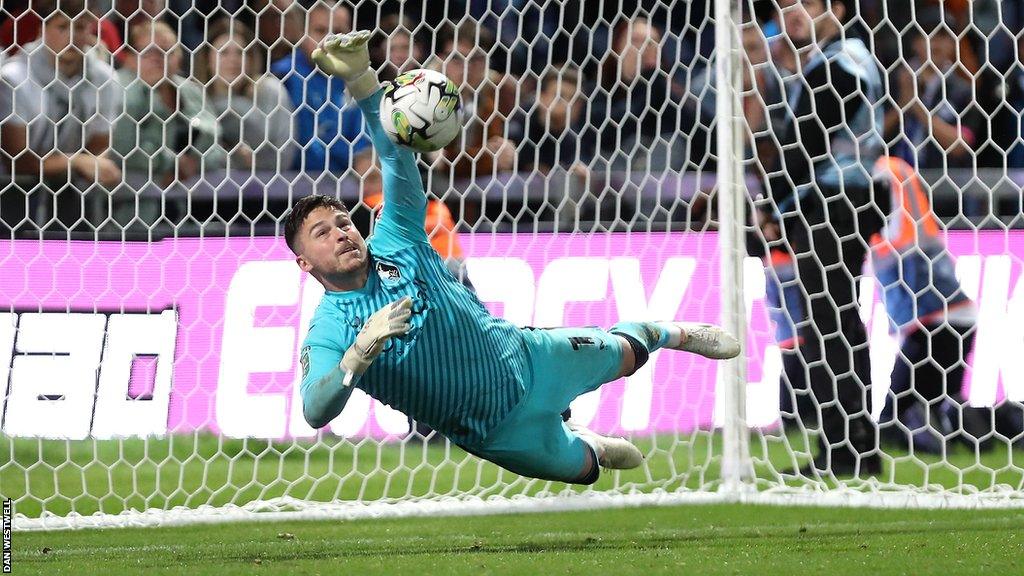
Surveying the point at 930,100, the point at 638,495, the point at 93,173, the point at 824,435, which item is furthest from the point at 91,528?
the point at 930,100

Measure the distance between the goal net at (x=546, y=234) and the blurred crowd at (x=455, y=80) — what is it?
0.02 m

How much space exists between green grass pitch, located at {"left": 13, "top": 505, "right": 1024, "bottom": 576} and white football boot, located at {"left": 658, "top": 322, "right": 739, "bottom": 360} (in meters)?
0.64

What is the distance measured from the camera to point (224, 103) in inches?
284

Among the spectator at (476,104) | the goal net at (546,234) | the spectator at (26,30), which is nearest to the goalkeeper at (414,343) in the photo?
the goal net at (546,234)

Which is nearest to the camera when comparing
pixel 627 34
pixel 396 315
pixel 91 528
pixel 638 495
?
pixel 396 315

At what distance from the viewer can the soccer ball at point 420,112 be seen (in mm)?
4293

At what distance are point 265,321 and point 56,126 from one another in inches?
51.5

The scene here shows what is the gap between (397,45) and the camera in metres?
7.19

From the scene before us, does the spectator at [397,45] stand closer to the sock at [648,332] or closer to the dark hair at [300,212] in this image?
the sock at [648,332]

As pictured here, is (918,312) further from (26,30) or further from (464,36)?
(26,30)

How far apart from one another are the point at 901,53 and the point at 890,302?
117 cm

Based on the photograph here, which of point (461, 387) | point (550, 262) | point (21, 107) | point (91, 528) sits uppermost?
point (21, 107)

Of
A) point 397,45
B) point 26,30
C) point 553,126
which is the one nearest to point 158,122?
point 26,30

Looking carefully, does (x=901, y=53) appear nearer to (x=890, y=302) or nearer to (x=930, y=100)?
(x=930, y=100)
